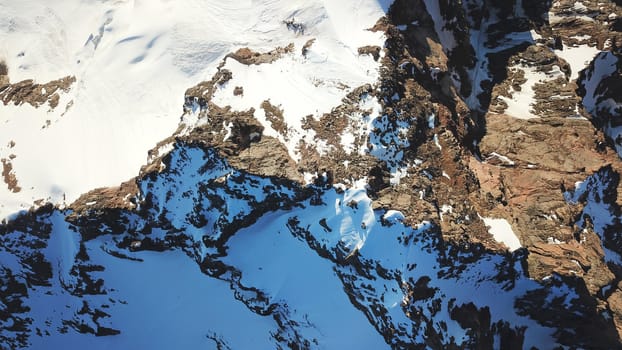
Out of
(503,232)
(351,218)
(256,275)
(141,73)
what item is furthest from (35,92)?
(503,232)

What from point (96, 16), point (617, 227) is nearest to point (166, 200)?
point (96, 16)

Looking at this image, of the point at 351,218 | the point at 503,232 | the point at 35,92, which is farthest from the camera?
the point at 35,92

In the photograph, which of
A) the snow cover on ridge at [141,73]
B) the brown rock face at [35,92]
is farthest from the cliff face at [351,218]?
the brown rock face at [35,92]

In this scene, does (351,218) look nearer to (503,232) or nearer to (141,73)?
(503,232)

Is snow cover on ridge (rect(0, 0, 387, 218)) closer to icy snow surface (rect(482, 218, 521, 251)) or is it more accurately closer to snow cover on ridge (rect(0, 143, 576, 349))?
snow cover on ridge (rect(0, 143, 576, 349))

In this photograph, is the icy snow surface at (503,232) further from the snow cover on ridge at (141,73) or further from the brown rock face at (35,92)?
the brown rock face at (35,92)
